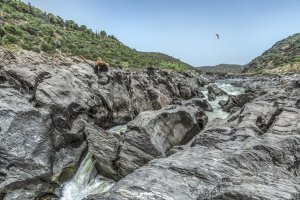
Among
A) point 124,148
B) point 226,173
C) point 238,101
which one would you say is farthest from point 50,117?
point 238,101

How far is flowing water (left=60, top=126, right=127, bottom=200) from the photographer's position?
22.5 meters

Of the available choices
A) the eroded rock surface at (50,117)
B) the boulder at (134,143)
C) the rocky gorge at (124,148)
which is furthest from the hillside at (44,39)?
the boulder at (134,143)

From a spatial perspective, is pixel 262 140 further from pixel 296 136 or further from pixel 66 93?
pixel 66 93

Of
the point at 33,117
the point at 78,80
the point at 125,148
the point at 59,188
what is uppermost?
the point at 78,80

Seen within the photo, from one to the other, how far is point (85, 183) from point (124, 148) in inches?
140

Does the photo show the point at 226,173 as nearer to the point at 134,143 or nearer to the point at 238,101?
the point at 134,143

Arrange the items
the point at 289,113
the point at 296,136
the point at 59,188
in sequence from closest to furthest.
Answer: the point at 296,136, the point at 59,188, the point at 289,113

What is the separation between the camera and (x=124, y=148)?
24109 mm

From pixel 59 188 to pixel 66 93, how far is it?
10.7m

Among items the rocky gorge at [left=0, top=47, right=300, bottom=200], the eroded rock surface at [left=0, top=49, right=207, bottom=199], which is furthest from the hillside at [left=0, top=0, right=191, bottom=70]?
the rocky gorge at [left=0, top=47, right=300, bottom=200]

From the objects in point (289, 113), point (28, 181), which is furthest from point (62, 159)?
point (289, 113)

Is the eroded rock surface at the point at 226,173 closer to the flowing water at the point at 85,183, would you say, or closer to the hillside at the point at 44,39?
the flowing water at the point at 85,183

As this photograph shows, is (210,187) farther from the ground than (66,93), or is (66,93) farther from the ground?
(66,93)

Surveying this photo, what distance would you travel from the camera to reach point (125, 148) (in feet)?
79.0
